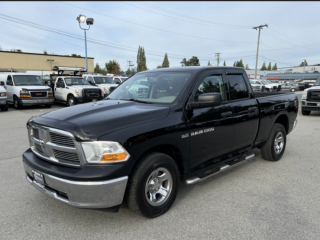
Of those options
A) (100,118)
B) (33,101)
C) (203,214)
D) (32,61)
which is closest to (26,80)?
(33,101)

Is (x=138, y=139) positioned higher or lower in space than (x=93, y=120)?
lower

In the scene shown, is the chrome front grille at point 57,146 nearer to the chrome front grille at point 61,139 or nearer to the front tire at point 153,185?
the chrome front grille at point 61,139

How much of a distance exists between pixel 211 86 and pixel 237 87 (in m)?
0.75

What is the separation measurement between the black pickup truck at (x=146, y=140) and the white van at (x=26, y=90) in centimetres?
1160

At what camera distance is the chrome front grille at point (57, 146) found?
2.70 metres

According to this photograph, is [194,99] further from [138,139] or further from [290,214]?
[290,214]

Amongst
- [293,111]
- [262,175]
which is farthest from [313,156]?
[262,175]

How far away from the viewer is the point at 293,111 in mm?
5793

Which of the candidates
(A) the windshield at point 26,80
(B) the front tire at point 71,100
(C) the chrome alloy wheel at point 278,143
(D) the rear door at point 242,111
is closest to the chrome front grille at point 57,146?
(D) the rear door at point 242,111

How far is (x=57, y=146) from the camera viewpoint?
2.82 metres

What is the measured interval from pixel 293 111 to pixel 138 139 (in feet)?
14.6

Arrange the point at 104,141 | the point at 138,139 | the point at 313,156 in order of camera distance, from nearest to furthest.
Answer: the point at 104,141 < the point at 138,139 < the point at 313,156

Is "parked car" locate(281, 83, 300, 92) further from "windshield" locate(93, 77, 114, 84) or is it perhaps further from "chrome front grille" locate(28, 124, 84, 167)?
"chrome front grille" locate(28, 124, 84, 167)

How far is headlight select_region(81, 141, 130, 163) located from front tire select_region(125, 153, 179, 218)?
35 cm
